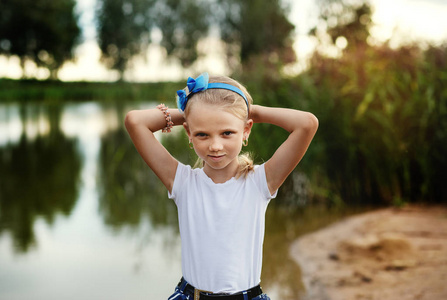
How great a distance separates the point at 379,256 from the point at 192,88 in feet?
7.79

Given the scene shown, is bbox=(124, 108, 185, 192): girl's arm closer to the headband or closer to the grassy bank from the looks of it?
the headband

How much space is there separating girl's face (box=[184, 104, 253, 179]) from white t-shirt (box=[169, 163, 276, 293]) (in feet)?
0.31

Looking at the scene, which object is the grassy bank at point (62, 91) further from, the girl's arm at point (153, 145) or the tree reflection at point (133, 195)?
the girl's arm at point (153, 145)

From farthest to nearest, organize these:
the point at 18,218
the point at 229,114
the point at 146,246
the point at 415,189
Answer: the point at 18,218
the point at 415,189
the point at 146,246
the point at 229,114

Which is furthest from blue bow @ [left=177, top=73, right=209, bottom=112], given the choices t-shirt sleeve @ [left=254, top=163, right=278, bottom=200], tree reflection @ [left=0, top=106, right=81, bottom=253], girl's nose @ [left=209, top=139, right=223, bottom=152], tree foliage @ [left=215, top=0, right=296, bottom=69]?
tree foliage @ [left=215, top=0, right=296, bottom=69]

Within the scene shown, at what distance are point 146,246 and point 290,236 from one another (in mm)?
1158

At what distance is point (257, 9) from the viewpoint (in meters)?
27.6

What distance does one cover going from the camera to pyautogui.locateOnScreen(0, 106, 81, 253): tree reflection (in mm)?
4832

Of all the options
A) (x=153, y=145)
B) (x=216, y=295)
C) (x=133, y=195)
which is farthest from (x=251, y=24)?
(x=216, y=295)

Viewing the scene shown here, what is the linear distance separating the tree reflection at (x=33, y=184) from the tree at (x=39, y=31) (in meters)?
11.5

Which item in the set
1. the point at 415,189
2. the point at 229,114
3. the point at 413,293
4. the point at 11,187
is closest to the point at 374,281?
the point at 413,293

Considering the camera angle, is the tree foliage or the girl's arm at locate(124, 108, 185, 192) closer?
the girl's arm at locate(124, 108, 185, 192)

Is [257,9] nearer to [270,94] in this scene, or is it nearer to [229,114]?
[270,94]

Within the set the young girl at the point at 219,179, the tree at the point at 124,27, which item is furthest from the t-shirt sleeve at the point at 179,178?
the tree at the point at 124,27
